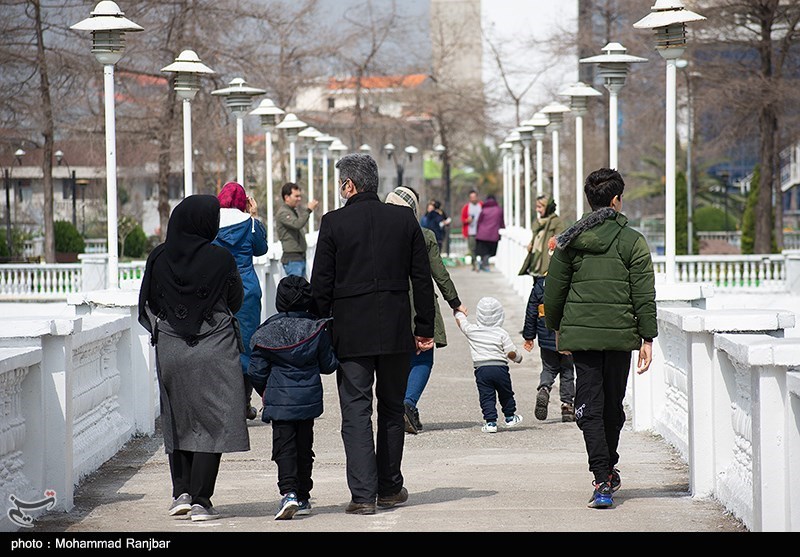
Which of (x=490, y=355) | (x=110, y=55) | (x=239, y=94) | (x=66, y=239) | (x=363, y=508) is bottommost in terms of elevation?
(x=363, y=508)

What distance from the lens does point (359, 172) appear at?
771cm

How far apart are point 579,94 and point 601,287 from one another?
42.5 ft

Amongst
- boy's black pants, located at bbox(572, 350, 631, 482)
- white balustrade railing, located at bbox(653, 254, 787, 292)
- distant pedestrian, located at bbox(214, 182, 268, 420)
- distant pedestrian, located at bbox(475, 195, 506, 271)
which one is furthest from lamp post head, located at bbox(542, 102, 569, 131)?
boy's black pants, located at bbox(572, 350, 631, 482)

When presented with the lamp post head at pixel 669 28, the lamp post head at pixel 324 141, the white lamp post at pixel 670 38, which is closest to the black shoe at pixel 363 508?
the white lamp post at pixel 670 38

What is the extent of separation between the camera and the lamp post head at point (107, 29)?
491 inches

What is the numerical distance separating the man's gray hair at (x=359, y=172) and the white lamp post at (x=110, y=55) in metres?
5.02

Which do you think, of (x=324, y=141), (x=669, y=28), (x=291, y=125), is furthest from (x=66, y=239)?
(x=669, y=28)

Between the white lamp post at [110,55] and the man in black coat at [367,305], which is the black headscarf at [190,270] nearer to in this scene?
the man in black coat at [367,305]

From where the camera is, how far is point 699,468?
8.05 meters

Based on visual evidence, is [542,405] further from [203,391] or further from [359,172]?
[203,391]

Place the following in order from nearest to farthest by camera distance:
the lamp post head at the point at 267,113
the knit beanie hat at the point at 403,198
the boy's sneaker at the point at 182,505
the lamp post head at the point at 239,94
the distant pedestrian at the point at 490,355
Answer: the boy's sneaker at the point at 182,505
the knit beanie hat at the point at 403,198
the distant pedestrian at the point at 490,355
the lamp post head at the point at 239,94
the lamp post head at the point at 267,113
